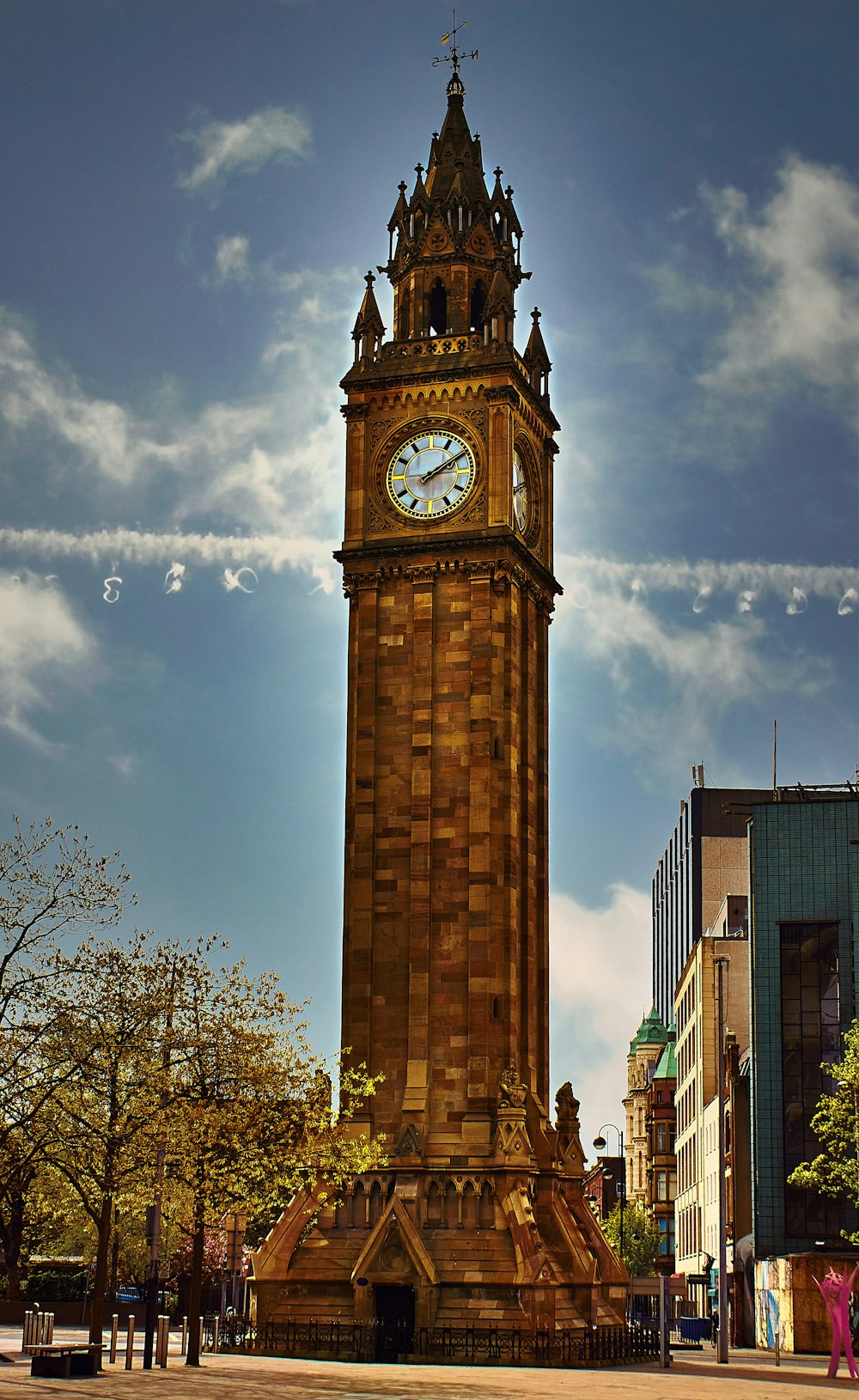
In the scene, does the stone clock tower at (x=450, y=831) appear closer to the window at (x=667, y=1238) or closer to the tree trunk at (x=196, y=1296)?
the tree trunk at (x=196, y=1296)

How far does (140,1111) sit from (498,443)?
101 feet

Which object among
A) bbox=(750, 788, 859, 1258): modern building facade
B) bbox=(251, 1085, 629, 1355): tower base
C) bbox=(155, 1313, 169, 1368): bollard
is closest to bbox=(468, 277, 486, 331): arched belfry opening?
bbox=(750, 788, 859, 1258): modern building facade

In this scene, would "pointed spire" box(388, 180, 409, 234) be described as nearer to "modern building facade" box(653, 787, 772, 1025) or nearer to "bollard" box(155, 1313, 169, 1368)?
"bollard" box(155, 1313, 169, 1368)

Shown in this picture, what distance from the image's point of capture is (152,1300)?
152ft

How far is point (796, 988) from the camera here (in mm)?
76250

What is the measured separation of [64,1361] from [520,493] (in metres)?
40.0

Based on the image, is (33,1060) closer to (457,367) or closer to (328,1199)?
(328,1199)

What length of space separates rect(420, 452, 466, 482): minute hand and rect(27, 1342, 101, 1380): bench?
36814 millimetres

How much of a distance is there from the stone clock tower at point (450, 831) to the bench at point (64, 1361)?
16718mm

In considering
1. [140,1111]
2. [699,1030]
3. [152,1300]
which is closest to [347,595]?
[140,1111]

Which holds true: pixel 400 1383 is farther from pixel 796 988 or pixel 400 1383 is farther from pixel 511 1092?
pixel 796 988

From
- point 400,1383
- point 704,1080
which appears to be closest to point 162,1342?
point 400,1383

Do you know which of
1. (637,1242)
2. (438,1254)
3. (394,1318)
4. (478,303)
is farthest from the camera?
(637,1242)

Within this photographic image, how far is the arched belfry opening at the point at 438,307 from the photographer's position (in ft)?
245
